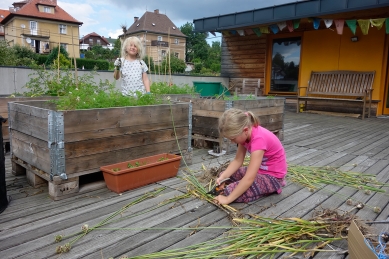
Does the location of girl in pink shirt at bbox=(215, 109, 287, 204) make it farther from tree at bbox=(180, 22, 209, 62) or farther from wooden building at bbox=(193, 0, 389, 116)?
tree at bbox=(180, 22, 209, 62)

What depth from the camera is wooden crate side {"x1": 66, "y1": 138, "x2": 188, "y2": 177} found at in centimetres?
269

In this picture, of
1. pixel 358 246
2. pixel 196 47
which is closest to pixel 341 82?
pixel 358 246

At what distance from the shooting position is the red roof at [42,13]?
4222 cm

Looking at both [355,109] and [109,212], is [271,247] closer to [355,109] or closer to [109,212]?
[109,212]

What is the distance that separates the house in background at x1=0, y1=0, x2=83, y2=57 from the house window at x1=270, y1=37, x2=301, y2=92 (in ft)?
115

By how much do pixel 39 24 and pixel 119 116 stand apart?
47.2 m

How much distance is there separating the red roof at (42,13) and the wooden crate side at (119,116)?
46.1 metres

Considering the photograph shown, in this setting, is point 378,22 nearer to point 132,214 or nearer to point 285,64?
point 285,64

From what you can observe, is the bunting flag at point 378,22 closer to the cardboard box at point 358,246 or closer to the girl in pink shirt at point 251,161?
the girl in pink shirt at point 251,161

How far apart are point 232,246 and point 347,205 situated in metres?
1.32

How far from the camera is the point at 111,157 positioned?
2.94m

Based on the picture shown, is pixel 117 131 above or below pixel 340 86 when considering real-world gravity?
below

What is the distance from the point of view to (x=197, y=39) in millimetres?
62688

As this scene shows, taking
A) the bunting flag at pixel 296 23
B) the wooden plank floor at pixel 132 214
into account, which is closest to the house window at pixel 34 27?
the bunting flag at pixel 296 23
